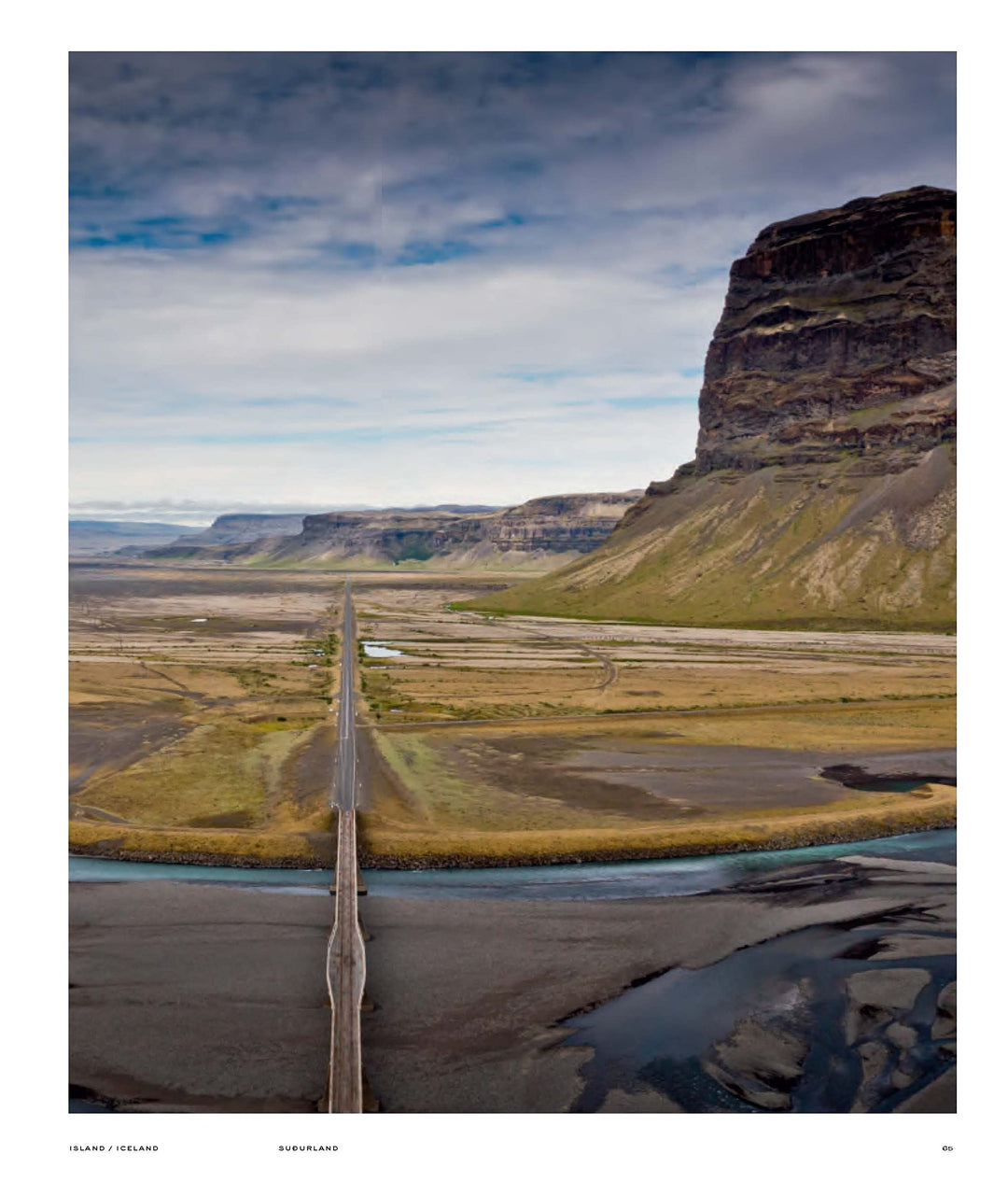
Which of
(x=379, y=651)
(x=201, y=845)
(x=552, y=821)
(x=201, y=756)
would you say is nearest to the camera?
(x=201, y=845)

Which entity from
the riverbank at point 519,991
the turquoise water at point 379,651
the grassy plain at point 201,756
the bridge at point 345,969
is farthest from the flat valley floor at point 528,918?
the turquoise water at point 379,651

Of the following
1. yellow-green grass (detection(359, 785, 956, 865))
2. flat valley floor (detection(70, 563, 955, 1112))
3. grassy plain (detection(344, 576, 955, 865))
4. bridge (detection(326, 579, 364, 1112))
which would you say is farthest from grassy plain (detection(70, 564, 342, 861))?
grassy plain (detection(344, 576, 955, 865))

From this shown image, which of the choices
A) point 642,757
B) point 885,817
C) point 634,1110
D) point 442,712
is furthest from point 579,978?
point 442,712

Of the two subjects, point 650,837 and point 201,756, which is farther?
point 201,756

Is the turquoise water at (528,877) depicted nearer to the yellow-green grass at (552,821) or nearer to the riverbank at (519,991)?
the riverbank at (519,991)

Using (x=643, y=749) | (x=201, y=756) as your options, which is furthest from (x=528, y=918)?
(x=201, y=756)

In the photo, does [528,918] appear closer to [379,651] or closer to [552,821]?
[552,821]

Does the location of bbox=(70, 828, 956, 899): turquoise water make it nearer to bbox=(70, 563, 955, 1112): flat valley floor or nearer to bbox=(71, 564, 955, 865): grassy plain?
bbox=(70, 563, 955, 1112): flat valley floor
